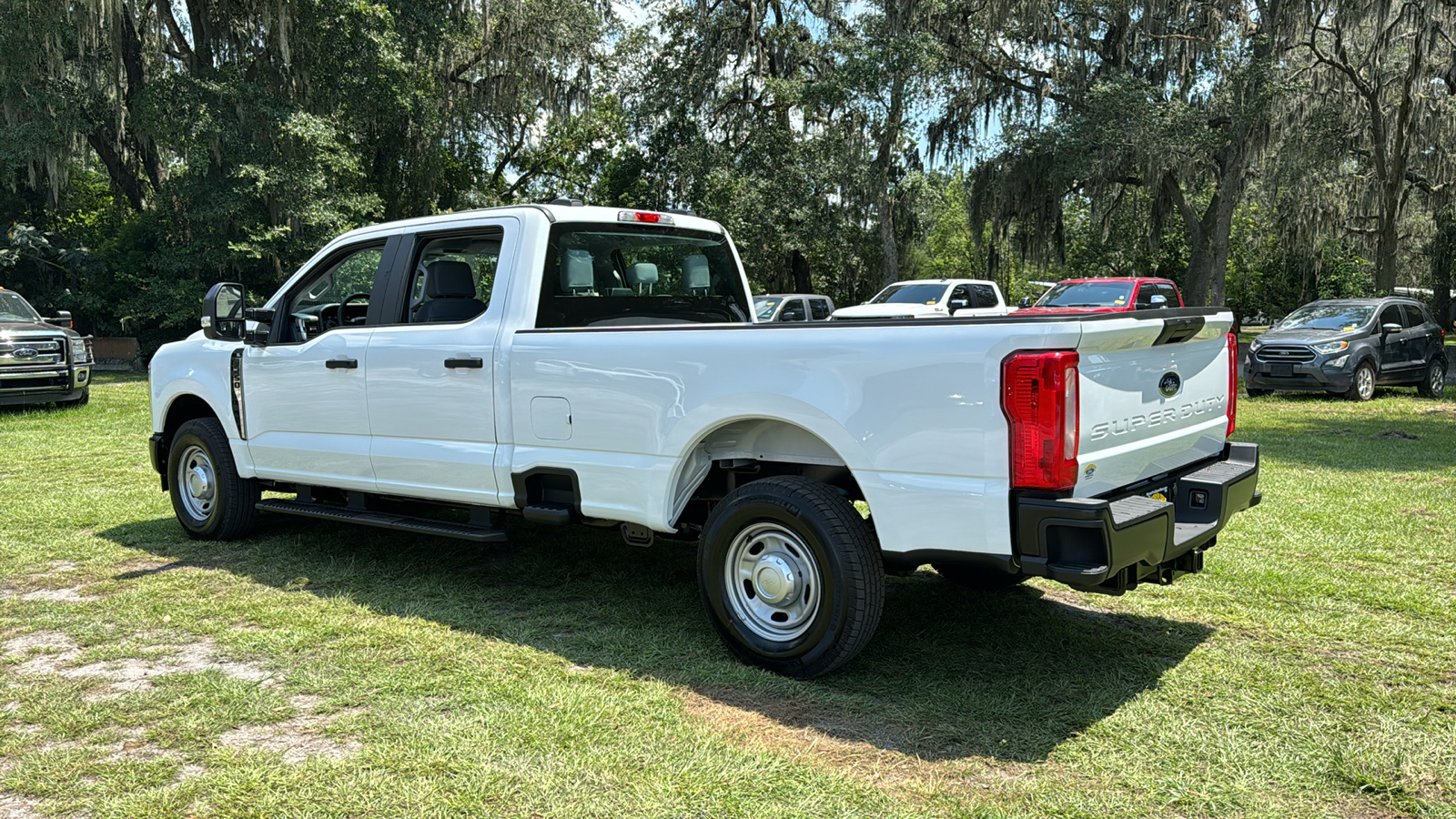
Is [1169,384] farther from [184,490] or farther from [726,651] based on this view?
[184,490]

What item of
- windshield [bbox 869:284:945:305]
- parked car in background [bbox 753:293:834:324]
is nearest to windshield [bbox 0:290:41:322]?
parked car in background [bbox 753:293:834:324]

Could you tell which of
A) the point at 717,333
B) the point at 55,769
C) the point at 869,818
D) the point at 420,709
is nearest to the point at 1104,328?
the point at 717,333

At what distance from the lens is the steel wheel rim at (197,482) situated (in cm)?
699

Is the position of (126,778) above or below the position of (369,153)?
below

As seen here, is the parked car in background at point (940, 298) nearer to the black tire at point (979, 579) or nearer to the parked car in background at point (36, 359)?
the parked car in background at point (36, 359)

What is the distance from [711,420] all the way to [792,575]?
732mm

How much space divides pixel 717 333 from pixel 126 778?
104 inches

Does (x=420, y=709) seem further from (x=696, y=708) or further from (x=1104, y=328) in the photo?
(x=1104, y=328)

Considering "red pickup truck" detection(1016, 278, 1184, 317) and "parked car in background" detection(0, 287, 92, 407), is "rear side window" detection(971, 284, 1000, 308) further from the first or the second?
"parked car in background" detection(0, 287, 92, 407)

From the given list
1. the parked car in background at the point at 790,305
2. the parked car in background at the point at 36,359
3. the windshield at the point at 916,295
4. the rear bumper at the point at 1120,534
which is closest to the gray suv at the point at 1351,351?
the windshield at the point at 916,295

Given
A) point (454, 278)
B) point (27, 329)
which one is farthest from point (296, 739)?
point (27, 329)

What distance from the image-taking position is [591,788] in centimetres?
342

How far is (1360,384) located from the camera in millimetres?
16109

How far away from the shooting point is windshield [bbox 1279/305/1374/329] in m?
16.6
